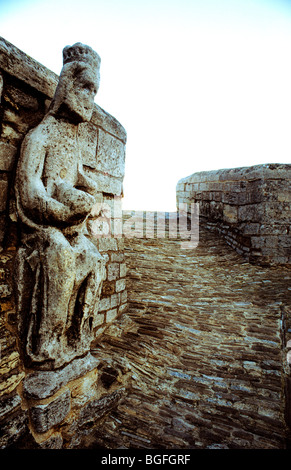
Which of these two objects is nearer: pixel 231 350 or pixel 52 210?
pixel 52 210

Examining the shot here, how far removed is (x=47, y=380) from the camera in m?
1.71

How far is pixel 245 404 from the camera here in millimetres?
2203

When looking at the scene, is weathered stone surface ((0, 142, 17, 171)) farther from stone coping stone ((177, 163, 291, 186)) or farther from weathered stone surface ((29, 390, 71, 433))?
stone coping stone ((177, 163, 291, 186))

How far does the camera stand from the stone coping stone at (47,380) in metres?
1.65

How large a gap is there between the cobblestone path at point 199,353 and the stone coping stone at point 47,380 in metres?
0.52

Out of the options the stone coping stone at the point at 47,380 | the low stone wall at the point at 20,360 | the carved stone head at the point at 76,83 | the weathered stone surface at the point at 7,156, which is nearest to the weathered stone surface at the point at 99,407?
the low stone wall at the point at 20,360

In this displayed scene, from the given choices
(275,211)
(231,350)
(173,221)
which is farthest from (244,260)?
(231,350)

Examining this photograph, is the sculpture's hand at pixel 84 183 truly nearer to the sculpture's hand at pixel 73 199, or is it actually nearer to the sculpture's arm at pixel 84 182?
the sculpture's arm at pixel 84 182

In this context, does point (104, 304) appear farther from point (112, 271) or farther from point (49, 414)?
point (49, 414)

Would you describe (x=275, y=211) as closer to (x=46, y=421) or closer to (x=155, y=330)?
(x=155, y=330)

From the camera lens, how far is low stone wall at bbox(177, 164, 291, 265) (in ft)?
16.3

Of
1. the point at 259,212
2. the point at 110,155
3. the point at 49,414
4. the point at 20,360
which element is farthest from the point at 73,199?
the point at 259,212

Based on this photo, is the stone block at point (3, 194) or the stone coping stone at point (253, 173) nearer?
the stone block at point (3, 194)
